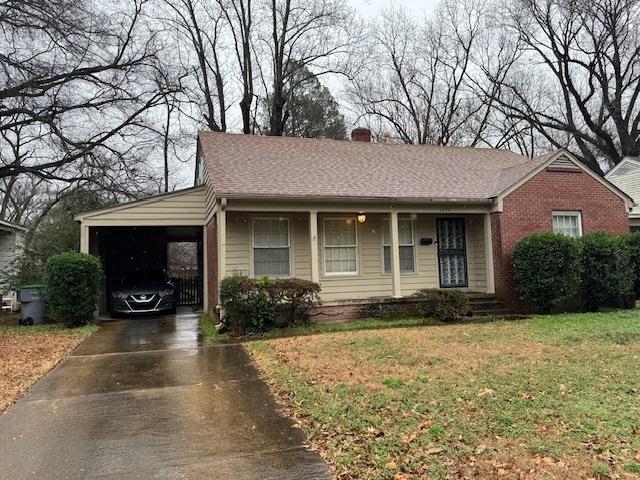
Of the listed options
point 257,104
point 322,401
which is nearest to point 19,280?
point 322,401

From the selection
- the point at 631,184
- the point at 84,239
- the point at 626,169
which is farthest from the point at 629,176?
the point at 84,239

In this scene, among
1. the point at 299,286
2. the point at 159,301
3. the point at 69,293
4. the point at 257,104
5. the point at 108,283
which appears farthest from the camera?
the point at 257,104

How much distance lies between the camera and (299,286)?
32.9ft

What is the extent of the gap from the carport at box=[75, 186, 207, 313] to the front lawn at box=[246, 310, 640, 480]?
232 inches

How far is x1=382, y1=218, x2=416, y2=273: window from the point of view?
12.8 m

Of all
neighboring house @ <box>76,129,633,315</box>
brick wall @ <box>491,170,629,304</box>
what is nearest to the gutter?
neighboring house @ <box>76,129,633,315</box>

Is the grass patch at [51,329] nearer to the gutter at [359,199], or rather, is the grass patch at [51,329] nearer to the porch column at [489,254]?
the gutter at [359,199]

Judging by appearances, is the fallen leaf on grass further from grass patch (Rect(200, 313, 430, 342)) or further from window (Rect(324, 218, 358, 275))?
window (Rect(324, 218, 358, 275))

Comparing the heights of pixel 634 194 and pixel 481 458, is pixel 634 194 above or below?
above

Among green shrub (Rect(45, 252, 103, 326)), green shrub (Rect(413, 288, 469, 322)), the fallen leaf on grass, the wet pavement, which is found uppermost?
green shrub (Rect(45, 252, 103, 326))

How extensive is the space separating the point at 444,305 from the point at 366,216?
3.23 metres

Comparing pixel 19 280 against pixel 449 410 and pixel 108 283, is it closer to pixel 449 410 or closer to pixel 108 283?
pixel 108 283

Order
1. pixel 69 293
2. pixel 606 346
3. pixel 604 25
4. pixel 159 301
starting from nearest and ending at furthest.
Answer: pixel 606 346 → pixel 69 293 → pixel 159 301 → pixel 604 25

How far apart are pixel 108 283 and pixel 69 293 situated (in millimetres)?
5192
